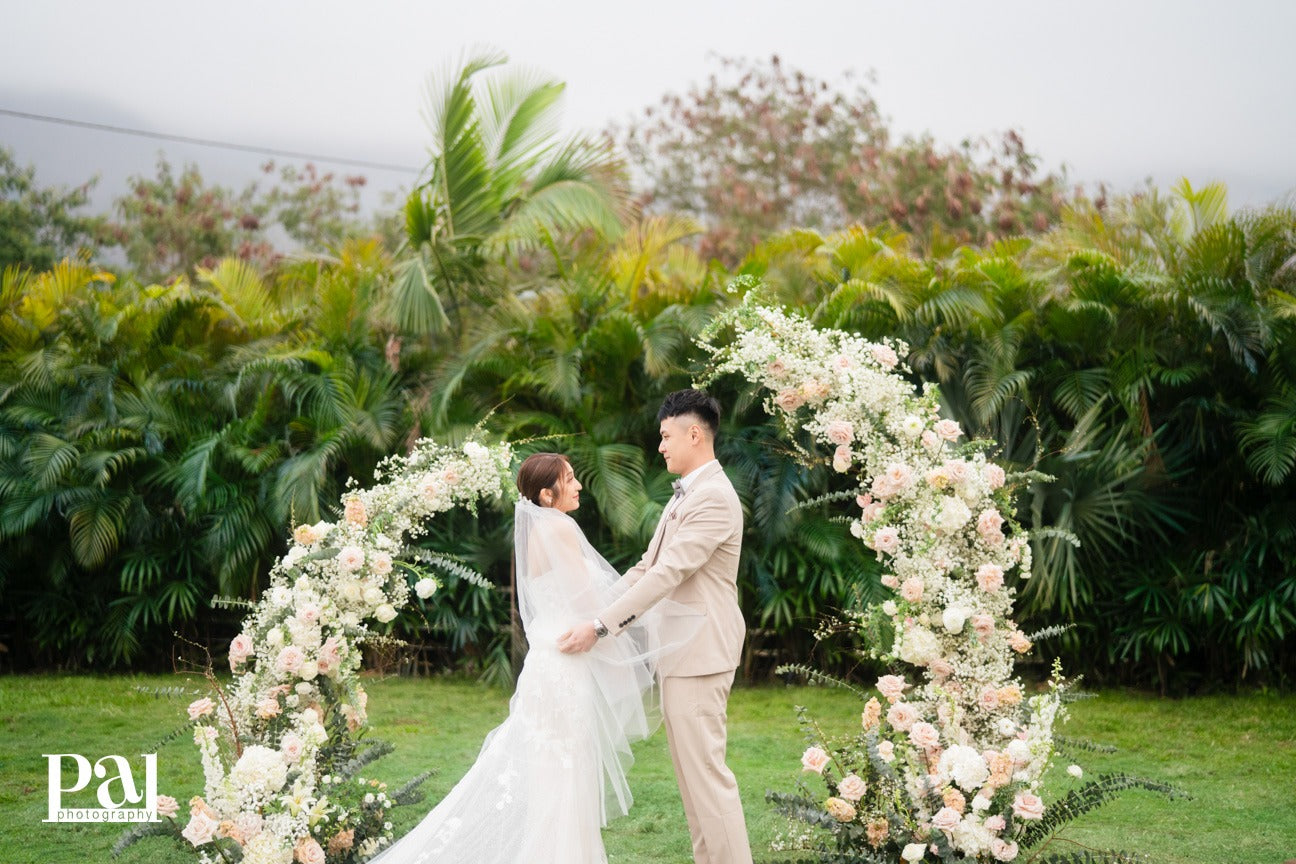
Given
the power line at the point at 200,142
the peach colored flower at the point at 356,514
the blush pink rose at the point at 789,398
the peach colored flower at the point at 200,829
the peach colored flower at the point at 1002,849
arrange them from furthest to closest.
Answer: the power line at the point at 200,142 → the blush pink rose at the point at 789,398 → the peach colored flower at the point at 356,514 → the peach colored flower at the point at 1002,849 → the peach colored flower at the point at 200,829

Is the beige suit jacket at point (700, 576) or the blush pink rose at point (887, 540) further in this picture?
the blush pink rose at point (887, 540)

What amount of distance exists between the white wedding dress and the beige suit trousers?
19 cm

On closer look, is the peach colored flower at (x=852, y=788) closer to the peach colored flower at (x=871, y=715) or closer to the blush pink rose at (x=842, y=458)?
the peach colored flower at (x=871, y=715)

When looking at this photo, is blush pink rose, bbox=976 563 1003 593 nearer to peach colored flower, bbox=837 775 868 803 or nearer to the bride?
peach colored flower, bbox=837 775 868 803

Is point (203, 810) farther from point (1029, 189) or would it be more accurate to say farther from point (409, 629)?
point (1029, 189)

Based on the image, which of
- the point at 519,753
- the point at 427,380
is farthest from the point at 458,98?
the point at 519,753

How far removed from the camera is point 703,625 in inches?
182

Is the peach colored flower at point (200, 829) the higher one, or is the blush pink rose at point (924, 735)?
the blush pink rose at point (924, 735)

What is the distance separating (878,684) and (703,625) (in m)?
0.88

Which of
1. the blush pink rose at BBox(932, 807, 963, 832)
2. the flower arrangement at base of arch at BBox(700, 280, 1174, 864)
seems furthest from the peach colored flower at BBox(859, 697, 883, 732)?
the blush pink rose at BBox(932, 807, 963, 832)

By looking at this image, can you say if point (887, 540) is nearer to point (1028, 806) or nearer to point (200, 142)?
point (1028, 806)

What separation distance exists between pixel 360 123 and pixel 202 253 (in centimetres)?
722

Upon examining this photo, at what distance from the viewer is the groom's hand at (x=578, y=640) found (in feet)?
15.0

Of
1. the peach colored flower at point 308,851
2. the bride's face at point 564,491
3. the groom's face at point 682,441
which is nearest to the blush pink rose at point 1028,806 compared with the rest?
the groom's face at point 682,441
